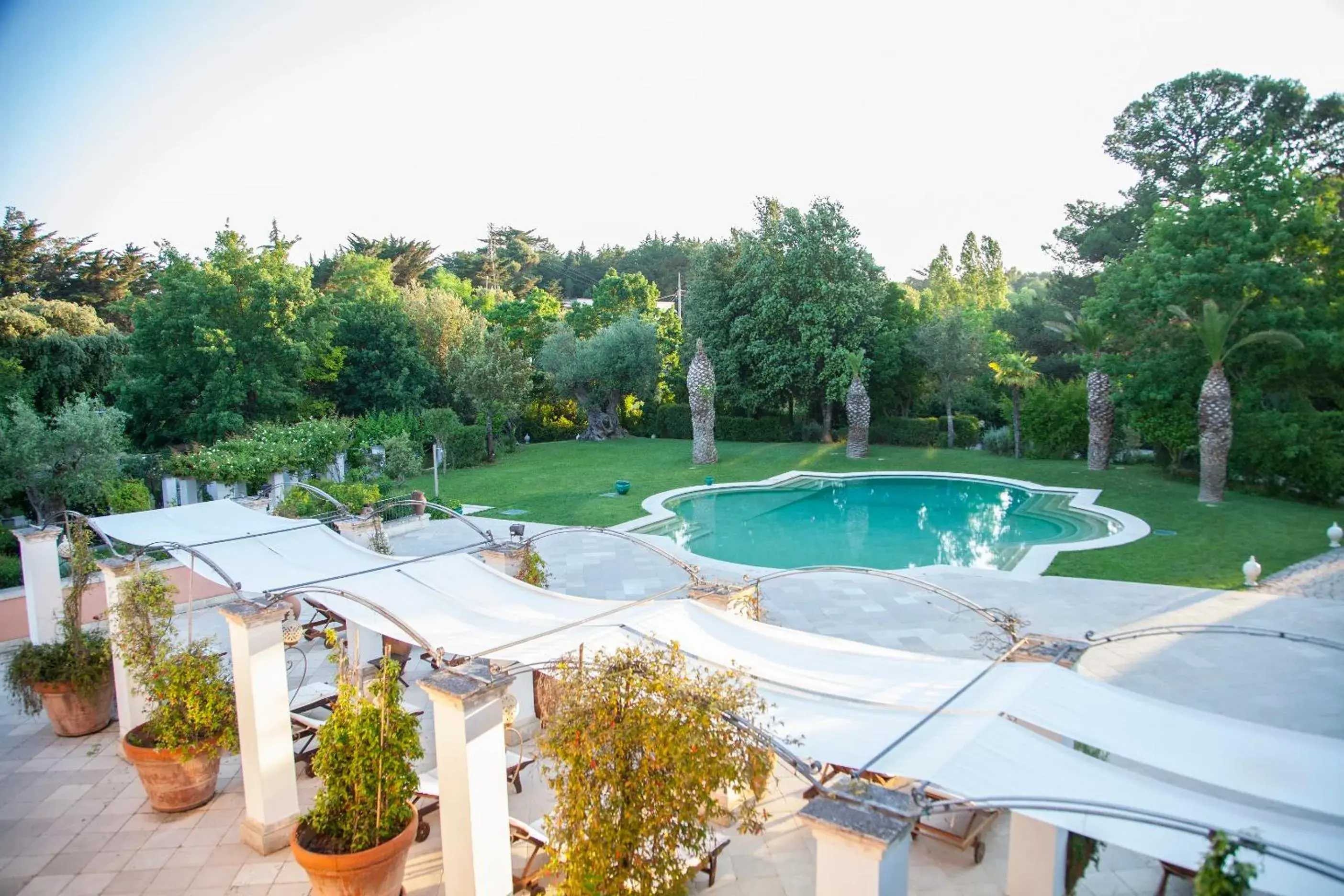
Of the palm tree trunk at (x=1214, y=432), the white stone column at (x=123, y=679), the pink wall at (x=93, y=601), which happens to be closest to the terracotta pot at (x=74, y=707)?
the white stone column at (x=123, y=679)

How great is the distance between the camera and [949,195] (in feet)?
109

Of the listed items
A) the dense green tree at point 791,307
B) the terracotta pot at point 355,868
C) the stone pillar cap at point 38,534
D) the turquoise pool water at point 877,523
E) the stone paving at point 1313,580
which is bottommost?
the turquoise pool water at point 877,523

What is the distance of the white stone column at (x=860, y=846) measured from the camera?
3.06 m

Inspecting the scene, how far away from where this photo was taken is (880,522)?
1939 cm

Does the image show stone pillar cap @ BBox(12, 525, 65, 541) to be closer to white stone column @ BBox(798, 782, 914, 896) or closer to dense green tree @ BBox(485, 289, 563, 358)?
white stone column @ BBox(798, 782, 914, 896)

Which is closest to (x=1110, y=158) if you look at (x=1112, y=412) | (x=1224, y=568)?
(x=1112, y=412)

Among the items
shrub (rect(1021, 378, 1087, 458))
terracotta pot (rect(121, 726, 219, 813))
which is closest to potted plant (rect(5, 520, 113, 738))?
terracotta pot (rect(121, 726, 219, 813))

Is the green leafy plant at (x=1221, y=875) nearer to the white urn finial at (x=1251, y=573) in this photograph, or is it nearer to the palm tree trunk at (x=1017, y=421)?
the white urn finial at (x=1251, y=573)

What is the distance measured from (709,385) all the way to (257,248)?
15943mm

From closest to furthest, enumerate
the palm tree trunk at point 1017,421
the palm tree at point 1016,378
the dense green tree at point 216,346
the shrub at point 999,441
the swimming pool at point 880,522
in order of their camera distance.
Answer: the swimming pool at point 880,522
the dense green tree at point 216,346
the palm tree at point 1016,378
the palm tree trunk at point 1017,421
the shrub at point 999,441

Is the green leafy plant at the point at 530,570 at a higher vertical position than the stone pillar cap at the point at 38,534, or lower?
lower

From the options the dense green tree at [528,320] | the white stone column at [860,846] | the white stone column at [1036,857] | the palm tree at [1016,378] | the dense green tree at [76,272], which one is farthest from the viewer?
the dense green tree at [528,320]

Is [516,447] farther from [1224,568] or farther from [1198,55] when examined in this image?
[1198,55]

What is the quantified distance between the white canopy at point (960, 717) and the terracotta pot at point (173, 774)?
4.86 ft
